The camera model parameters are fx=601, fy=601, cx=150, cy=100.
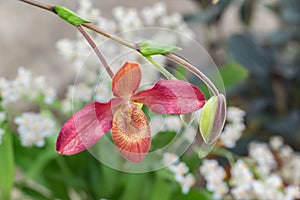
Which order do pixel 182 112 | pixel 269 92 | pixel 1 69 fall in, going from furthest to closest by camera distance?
1. pixel 1 69
2. pixel 269 92
3. pixel 182 112

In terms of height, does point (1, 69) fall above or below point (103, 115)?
below

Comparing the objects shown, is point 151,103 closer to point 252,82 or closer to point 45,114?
point 45,114

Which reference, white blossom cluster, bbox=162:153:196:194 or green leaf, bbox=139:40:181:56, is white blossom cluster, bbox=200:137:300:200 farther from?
green leaf, bbox=139:40:181:56

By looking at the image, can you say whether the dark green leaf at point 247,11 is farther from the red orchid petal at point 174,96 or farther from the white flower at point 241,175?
the red orchid petal at point 174,96

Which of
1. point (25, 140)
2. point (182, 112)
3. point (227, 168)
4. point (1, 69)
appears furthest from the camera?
point (1, 69)

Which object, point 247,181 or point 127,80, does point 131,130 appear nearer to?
point 127,80

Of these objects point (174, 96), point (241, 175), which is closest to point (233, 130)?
point (241, 175)

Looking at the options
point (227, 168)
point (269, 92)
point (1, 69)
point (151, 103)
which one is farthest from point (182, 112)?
point (1, 69)

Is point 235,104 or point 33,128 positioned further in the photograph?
point 235,104
